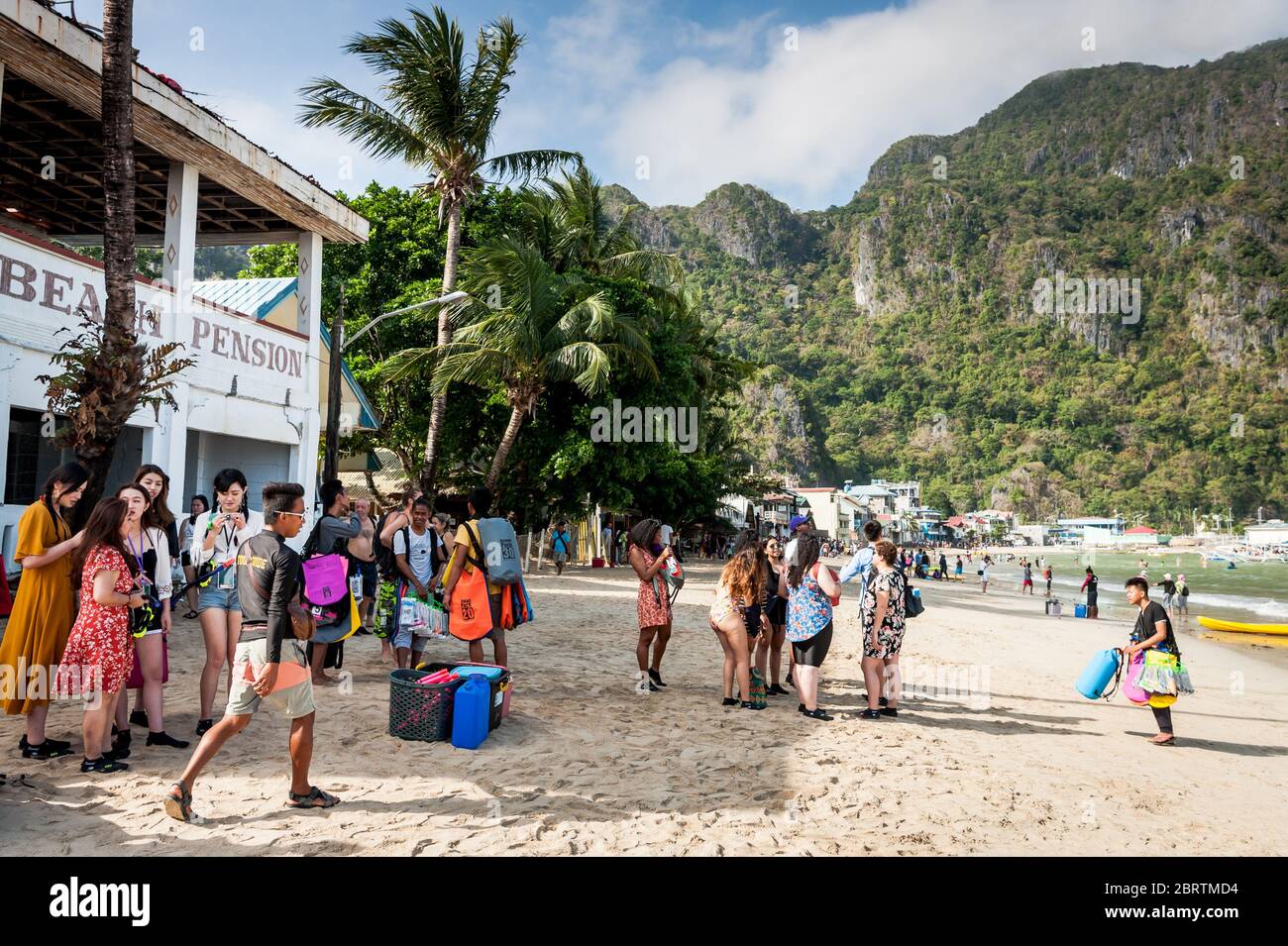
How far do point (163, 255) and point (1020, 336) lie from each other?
611 ft

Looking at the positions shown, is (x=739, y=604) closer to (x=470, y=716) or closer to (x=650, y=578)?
(x=650, y=578)

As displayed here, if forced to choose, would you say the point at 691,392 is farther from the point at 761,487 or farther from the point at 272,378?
the point at 761,487

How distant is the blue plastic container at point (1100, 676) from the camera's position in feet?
23.5

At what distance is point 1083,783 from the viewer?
5.54m

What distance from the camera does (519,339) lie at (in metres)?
18.9

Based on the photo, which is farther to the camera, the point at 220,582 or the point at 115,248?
the point at 115,248

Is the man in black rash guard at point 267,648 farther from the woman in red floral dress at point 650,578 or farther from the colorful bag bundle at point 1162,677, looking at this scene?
the colorful bag bundle at point 1162,677

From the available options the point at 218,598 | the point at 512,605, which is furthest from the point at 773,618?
the point at 218,598

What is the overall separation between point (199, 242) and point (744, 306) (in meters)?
159

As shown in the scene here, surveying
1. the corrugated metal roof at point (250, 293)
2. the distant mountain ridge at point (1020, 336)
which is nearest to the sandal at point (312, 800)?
the corrugated metal roof at point (250, 293)

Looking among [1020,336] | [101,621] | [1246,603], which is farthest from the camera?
[1020,336]

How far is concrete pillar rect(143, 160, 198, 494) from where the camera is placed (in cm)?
1114

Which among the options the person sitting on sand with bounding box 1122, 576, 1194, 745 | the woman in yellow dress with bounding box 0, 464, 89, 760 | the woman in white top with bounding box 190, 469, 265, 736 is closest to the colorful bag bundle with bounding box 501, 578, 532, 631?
the woman in white top with bounding box 190, 469, 265, 736

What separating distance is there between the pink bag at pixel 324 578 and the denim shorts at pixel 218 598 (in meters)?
0.46
